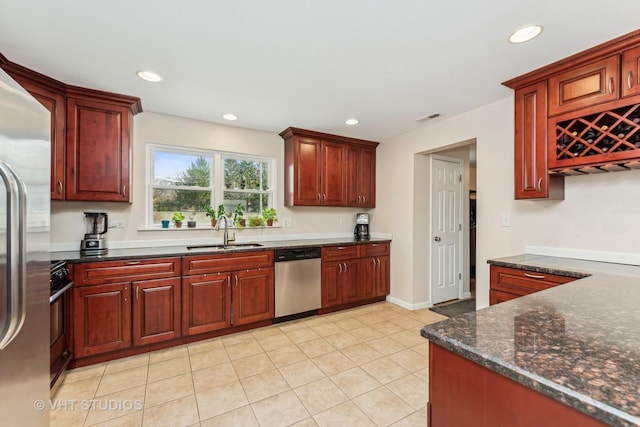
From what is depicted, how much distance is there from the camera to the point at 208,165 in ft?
11.7

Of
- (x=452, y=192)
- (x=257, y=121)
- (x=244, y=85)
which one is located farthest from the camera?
(x=452, y=192)

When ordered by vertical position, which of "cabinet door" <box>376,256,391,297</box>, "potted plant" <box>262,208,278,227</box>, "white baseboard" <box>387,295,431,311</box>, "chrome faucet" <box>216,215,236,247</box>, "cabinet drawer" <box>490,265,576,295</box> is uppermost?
"potted plant" <box>262,208,278,227</box>

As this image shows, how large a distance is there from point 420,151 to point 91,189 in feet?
12.0

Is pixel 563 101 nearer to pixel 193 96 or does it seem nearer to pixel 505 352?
pixel 505 352

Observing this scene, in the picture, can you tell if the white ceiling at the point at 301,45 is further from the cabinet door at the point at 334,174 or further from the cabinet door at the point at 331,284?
the cabinet door at the point at 331,284

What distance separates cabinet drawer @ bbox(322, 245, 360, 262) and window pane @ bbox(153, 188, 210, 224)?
1610mm

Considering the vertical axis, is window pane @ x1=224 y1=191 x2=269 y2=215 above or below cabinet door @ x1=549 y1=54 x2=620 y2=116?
below

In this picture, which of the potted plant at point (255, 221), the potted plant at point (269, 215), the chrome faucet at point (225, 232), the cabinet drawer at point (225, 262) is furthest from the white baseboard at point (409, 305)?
the chrome faucet at point (225, 232)

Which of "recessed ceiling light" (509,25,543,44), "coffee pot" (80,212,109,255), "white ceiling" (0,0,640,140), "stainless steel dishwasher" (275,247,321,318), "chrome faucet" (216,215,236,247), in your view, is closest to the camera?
"white ceiling" (0,0,640,140)

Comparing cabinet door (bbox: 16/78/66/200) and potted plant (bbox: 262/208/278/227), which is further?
potted plant (bbox: 262/208/278/227)

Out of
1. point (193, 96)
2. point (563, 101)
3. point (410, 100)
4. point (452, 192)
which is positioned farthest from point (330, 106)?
point (452, 192)

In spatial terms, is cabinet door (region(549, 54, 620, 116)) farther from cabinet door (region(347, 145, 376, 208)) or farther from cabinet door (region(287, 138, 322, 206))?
cabinet door (region(287, 138, 322, 206))

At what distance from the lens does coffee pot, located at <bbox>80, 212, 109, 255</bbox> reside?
265 cm

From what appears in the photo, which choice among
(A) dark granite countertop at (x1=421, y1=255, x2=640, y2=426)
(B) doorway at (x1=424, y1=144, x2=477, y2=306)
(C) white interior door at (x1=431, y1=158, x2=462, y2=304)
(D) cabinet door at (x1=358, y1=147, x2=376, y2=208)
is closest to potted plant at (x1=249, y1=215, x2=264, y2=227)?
(D) cabinet door at (x1=358, y1=147, x2=376, y2=208)
